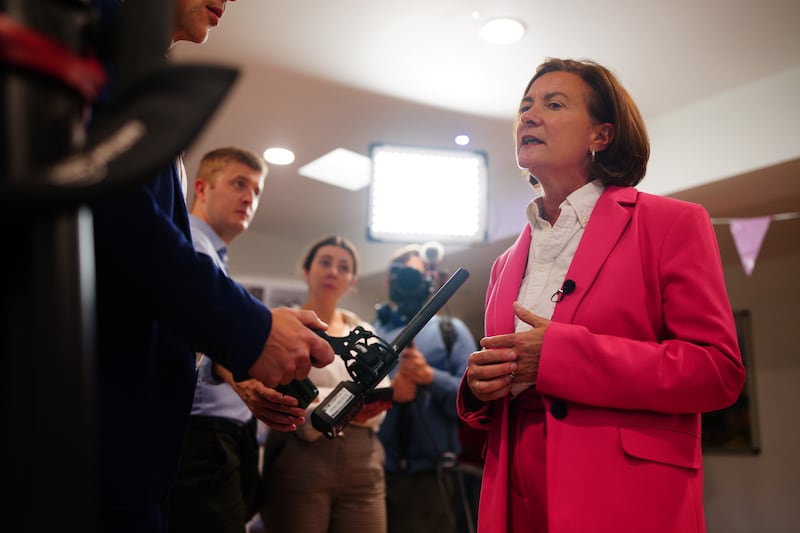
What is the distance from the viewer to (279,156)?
3861mm

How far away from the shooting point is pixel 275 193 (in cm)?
461

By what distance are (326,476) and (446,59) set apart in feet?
6.09

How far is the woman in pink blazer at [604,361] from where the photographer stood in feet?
2.76

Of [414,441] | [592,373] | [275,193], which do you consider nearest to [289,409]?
[592,373]

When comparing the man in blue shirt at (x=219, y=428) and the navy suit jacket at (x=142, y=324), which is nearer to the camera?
the navy suit jacket at (x=142, y=324)

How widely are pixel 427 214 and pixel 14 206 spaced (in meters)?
2.61

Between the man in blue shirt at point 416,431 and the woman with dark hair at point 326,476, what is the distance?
0.21 meters

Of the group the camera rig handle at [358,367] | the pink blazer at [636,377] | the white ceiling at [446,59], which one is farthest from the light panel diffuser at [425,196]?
the pink blazer at [636,377]

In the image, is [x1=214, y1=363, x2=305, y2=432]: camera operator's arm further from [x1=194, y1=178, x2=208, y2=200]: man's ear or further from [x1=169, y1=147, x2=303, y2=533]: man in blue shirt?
[x1=194, y1=178, x2=208, y2=200]: man's ear

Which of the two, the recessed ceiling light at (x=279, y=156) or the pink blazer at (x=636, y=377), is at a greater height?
the recessed ceiling light at (x=279, y=156)

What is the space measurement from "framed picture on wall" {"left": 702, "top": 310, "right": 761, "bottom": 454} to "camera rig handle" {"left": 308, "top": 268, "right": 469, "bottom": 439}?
425 cm

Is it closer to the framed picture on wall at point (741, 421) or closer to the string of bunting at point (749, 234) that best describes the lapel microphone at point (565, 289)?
the string of bunting at point (749, 234)

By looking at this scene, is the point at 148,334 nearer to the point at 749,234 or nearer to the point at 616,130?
the point at 616,130

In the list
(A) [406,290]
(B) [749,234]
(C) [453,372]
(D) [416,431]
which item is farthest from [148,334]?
(B) [749,234]
